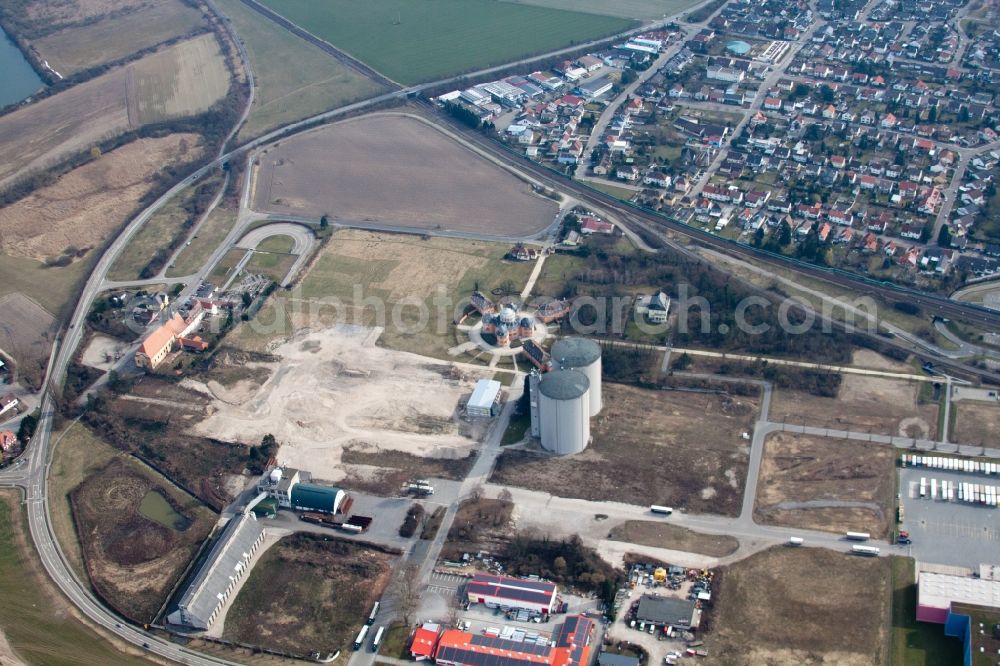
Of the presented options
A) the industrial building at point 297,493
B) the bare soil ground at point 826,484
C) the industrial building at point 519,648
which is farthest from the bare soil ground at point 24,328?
the bare soil ground at point 826,484

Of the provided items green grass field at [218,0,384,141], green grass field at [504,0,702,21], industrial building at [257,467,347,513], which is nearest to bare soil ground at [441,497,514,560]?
industrial building at [257,467,347,513]

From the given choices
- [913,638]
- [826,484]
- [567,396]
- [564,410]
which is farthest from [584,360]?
[913,638]

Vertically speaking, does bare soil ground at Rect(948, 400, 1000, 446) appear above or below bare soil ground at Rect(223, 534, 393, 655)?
above

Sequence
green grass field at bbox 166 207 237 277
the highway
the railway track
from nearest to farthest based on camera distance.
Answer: the highway, the railway track, green grass field at bbox 166 207 237 277

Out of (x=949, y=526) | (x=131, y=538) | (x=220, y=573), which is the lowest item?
(x=131, y=538)

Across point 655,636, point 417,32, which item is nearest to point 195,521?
point 655,636

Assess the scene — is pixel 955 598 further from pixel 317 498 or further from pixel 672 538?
pixel 317 498

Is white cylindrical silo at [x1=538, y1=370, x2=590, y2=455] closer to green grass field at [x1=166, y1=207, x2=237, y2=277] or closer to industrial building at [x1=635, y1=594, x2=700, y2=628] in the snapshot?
industrial building at [x1=635, y1=594, x2=700, y2=628]

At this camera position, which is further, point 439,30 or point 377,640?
point 439,30
